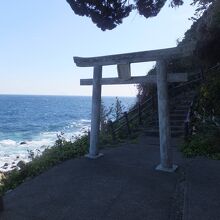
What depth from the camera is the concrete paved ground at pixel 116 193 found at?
4762 millimetres

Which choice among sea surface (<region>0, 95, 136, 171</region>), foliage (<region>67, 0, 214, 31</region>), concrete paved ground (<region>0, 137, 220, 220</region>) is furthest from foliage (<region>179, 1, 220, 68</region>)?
concrete paved ground (<region>0, 137, 220, 220</region>)

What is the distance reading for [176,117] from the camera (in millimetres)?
11867

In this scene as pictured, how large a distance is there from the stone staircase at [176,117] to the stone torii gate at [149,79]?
3.46m

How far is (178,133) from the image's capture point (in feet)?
35.2

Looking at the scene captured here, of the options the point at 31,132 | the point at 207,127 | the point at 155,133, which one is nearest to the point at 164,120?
the point at 207,127

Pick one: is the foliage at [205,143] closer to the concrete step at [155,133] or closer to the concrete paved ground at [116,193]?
the concrete paved ground at [116,193]

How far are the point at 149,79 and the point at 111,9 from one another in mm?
4237

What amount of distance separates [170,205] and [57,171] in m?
3.31

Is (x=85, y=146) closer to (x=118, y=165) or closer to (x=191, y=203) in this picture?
(x=118, y=165)

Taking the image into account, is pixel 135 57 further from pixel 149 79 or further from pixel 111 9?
pixel 111 9

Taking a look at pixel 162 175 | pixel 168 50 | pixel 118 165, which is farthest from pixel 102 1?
pixel 162 175

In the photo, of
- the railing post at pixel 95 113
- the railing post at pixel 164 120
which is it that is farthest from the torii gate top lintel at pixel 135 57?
the railing post at pixel 95 113

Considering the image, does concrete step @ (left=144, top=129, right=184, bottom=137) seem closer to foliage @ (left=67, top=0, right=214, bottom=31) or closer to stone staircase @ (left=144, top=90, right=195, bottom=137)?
stone staircase @ (left=144, top=90, right=195, bottom=137)

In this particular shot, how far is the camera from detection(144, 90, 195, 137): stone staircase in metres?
11.0
